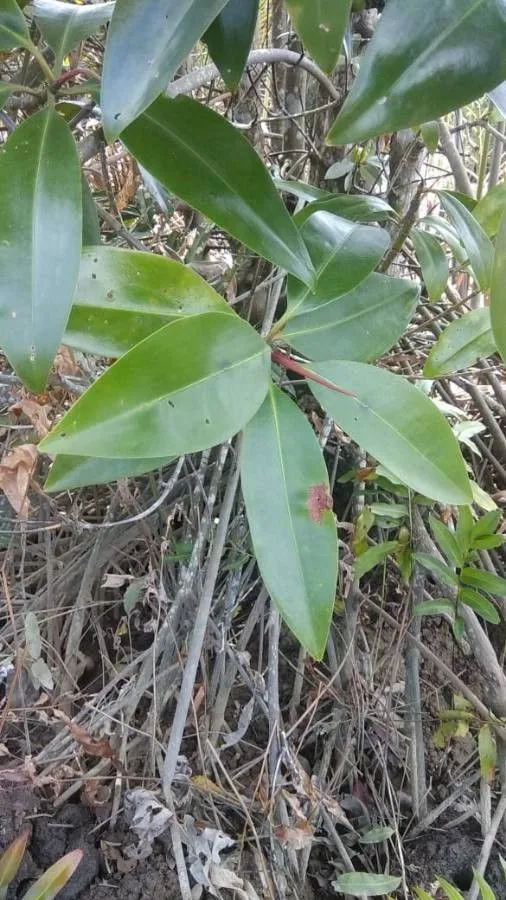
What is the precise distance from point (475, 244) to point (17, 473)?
491 mm

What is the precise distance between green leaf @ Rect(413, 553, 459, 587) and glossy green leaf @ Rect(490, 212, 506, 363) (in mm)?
425

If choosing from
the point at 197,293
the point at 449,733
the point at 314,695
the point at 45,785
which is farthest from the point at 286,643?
the point at 197,293

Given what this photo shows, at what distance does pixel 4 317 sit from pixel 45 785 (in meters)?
0.64

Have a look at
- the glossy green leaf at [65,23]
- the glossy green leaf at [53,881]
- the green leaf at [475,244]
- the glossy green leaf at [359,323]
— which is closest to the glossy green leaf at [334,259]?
the glossy green leaf at [359,323]

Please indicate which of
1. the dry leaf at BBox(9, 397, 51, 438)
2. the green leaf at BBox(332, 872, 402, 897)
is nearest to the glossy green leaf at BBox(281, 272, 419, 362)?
the dry leaf at BBox(9, 397, 51, 438)

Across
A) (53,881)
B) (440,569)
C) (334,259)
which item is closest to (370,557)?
(440,569)

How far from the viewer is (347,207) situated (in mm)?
593

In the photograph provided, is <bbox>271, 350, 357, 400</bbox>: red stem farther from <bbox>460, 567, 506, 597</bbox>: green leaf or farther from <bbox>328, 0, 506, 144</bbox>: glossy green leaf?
<bbox>460, 567, 506, 597</bbox>: green leaf

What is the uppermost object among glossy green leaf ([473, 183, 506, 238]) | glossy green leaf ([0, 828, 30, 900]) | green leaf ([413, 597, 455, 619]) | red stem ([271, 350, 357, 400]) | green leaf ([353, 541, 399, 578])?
glossy green leaf ([473, 183, 506, 238])

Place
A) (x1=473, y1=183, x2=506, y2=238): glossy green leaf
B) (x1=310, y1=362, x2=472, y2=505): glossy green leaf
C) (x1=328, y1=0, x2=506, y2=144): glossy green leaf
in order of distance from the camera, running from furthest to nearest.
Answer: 1. (x1=473, y1=183, x2=506, y2=238): glossy green leaf
2. (x1=310, y1=362, x2=472, y2=505): glossy green leaf
3. (x1=328, y1=0, x2=506, y2=144): glossy green leaf

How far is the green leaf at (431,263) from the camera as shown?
25.1 inches

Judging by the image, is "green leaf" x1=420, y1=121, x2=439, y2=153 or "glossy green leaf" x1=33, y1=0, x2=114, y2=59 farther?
"green leaf" x1=420, y1=121, x2=439, y2=153

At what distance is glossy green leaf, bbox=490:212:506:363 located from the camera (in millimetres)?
306

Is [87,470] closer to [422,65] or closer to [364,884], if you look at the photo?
[422,65]
